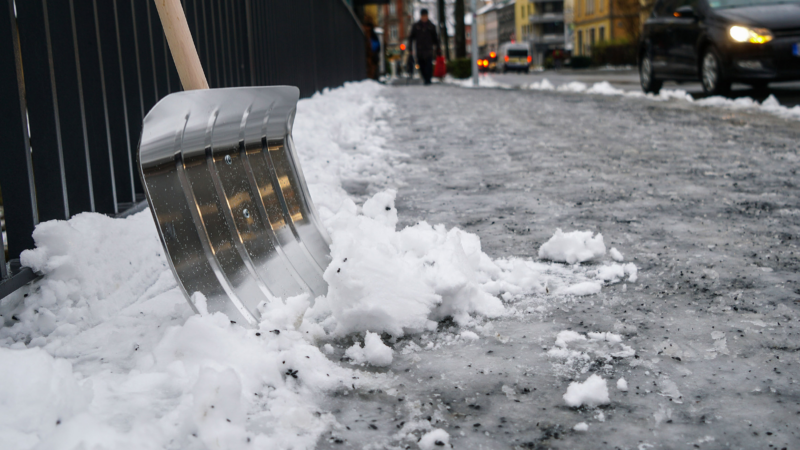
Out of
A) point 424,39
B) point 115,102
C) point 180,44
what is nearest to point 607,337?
point 180,44

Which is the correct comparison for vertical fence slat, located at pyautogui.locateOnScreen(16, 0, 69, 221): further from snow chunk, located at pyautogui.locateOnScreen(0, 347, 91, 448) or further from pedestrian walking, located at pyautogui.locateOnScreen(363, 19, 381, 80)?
pedestrian walking, located at pyautogui.locateOnScreen(363, 19, 381, 80)

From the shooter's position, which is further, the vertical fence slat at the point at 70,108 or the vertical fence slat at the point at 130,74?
the vertical fence slat at the point at 130,74

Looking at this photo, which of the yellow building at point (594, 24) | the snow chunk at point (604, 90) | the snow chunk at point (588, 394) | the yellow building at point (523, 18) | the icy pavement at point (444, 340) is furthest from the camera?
the yellow building at point (523, 18)

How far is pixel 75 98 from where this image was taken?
7.14ft

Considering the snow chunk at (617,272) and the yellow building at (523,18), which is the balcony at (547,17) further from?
the snow chunk at (617,272)

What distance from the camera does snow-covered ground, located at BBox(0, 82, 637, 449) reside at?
1.22m

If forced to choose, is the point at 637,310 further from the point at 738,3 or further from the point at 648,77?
the point at 648,77

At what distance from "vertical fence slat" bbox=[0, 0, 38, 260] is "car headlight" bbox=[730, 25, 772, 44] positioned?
7215mm

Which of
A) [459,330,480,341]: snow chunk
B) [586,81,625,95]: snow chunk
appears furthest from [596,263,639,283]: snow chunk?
[586,81,625,95]: snow chunk

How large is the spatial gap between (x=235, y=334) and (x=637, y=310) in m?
1.08

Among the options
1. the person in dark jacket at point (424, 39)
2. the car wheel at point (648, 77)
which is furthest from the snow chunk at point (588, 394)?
the person in dark jacket at point (424, 39)

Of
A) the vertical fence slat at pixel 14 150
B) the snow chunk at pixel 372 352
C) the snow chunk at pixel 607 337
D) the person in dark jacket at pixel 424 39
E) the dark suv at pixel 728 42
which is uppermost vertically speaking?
the person in dark jacket at pixel 424 39

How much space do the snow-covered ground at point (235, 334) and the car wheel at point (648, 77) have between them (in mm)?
7913

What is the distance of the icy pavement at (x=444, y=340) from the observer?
1.26 m
